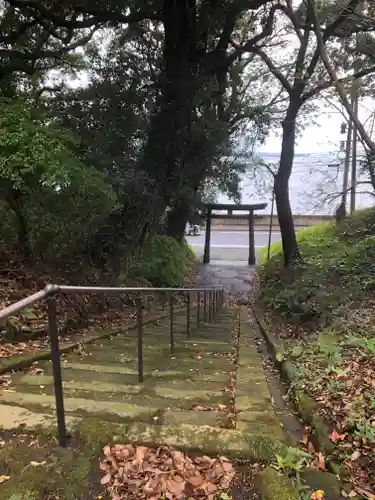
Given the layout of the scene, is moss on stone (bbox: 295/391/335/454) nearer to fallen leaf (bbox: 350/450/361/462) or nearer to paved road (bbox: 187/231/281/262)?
fallen leaf (bbox: 350/450/361/462)

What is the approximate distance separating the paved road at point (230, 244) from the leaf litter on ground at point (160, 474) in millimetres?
20556

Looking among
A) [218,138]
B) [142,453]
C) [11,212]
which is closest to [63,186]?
[11,212]

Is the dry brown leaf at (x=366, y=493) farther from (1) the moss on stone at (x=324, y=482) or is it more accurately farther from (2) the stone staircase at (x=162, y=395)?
(2) the stone staircase at (x=162, y=395)

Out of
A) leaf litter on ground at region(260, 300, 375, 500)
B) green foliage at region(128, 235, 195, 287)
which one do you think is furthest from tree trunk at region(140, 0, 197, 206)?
leaf litter on ground at region(260, 300, 375, 500)

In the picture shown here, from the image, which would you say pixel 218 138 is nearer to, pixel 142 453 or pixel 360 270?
pixel 360 270

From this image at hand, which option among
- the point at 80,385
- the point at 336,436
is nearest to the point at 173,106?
the point at 80,385

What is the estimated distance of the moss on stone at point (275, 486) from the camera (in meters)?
1.69

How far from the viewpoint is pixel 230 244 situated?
27.3 m

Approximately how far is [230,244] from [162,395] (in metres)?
24.5

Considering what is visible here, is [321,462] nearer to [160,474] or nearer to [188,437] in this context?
[188,437]

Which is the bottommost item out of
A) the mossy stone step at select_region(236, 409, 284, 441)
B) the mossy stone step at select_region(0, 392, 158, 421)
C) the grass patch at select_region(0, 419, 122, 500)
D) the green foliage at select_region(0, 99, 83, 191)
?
the mossy stone step at select_region(236, 409, 284, 441)

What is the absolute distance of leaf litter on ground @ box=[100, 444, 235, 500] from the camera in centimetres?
169

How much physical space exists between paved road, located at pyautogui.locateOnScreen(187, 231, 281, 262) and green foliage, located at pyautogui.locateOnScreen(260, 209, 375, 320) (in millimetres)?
8923

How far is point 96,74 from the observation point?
791cm
